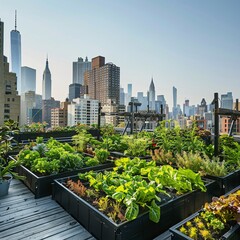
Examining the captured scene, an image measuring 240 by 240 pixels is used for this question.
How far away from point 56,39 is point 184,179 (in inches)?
358

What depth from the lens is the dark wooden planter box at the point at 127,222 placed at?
190cm

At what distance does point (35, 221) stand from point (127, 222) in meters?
1.35

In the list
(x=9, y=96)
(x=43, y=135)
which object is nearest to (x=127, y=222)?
(x=43, y=135)

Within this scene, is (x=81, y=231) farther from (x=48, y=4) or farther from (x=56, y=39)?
(x=56, y=39)

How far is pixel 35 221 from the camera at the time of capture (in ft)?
7.99

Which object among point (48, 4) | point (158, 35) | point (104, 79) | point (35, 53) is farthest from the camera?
point (104, 79)

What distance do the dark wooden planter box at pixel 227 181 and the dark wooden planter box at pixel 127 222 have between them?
1.40 feet

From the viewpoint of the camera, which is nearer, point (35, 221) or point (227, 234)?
point (227, 234)

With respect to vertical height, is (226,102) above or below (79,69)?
below

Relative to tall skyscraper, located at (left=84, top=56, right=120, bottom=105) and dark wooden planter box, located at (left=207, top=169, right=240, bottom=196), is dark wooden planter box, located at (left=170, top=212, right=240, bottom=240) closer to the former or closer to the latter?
dark wooden planter box, located at (left=207, top=169, right=240, bottom=196)

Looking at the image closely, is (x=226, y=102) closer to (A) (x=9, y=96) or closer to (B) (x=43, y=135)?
(B) (x=43, y=135)

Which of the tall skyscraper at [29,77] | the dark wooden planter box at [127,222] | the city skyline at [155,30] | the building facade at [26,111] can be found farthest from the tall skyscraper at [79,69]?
the dark wooden planter box at [127,222]

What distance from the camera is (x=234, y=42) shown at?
8.06m

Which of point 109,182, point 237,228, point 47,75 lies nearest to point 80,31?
point 109,182
